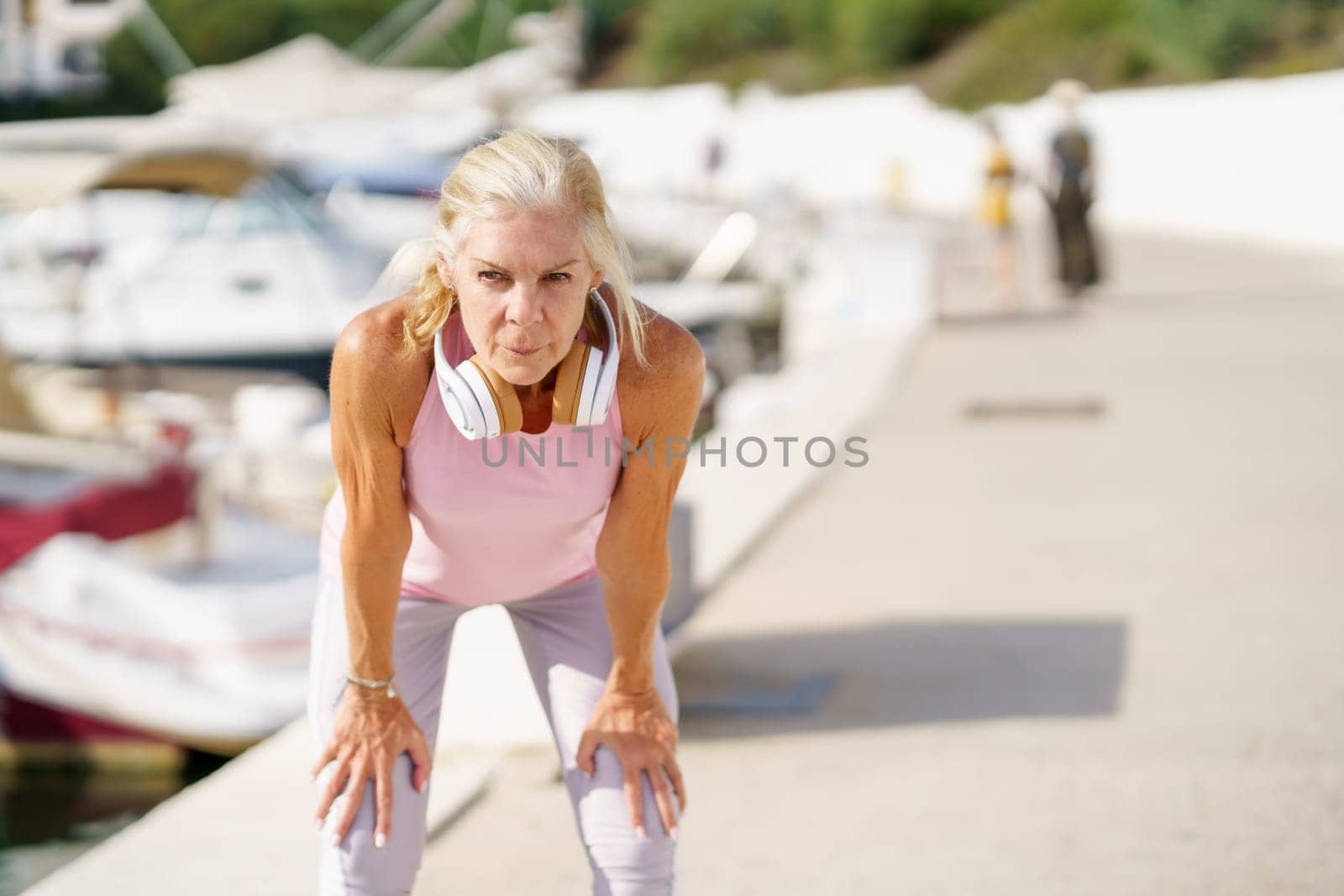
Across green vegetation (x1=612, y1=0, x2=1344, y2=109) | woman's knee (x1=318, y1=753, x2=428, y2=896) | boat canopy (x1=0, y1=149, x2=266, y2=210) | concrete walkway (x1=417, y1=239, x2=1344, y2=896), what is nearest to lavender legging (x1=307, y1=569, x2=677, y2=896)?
woman's knee (x1=318, y1=753, x2=428, y2=896)

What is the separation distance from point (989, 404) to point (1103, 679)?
6039mm

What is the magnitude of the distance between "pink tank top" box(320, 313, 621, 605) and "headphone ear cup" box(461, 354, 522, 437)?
100 mm

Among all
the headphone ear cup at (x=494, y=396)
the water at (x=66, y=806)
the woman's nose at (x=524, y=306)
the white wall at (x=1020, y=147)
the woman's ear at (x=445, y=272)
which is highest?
the white wall at (x=1020, y=147)

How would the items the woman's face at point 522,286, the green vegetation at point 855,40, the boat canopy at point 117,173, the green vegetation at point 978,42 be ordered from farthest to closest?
the green vegetation at point 855,40, the green vegetation at point 978,42, the boat canopy at point 117,173, the woman's face at point 522,286

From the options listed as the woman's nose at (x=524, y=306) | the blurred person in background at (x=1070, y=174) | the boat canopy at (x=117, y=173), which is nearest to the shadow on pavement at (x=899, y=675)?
the woman's nose at (x=524, y=306)

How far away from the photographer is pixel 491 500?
2.74 m

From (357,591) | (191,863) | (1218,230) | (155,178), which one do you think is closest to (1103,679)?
(191,863)

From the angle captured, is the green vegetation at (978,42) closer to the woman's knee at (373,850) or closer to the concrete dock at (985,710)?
the concrete dock at (985,710)

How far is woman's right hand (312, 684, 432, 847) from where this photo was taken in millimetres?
2711

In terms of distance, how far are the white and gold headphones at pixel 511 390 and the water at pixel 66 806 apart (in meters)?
5.17

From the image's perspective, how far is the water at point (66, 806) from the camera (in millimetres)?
7090

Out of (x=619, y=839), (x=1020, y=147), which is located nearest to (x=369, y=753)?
(x=619, y=839)

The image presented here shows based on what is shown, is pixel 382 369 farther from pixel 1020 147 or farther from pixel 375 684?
pixel 1020 147

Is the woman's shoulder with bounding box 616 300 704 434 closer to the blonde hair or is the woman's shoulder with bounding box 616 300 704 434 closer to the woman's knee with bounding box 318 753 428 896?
the blonde hair
